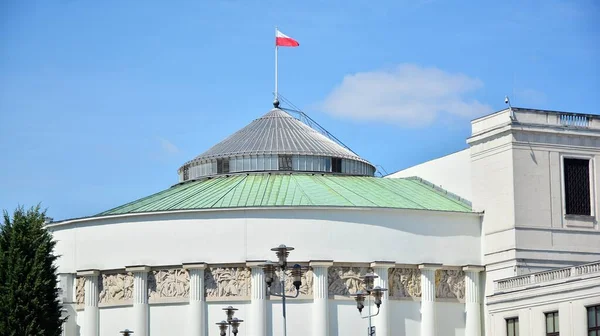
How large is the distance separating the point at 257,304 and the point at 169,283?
5.03 metres

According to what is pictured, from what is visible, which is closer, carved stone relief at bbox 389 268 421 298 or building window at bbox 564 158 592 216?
carved stone relief at bbox 389 268 421 298

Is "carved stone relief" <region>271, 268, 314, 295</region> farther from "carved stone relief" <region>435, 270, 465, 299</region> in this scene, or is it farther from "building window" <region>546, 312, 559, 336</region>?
"building window" <region>546, 312, 559, 336</region>

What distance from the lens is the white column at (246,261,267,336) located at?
80125mm

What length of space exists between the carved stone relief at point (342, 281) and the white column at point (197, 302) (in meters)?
6.74

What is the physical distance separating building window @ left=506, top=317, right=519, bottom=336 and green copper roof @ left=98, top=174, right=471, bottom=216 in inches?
314

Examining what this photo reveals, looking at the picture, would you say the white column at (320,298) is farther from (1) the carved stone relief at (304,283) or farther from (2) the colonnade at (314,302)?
(1) the carved stone relief at (304,283)

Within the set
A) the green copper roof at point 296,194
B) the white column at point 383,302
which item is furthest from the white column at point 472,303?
the white column at point 383,302

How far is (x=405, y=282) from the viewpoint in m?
82.1

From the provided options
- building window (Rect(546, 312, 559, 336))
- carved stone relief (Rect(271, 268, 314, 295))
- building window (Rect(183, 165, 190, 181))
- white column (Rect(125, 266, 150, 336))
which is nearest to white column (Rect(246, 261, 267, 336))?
carved stone relief (Rect(271, 268, 314, 295))

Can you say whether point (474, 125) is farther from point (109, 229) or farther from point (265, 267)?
point (265, 267)

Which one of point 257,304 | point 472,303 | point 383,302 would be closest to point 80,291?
point 257,304

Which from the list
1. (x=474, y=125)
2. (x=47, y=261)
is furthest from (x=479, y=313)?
(x=47, y=261)

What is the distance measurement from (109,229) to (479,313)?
20.6 meters

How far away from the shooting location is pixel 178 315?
268 ft
